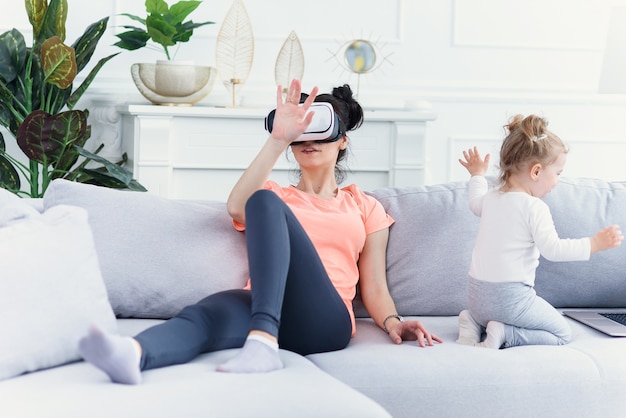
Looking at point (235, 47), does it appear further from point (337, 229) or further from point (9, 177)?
point (337, 229)

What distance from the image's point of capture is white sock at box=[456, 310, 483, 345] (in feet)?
7.15

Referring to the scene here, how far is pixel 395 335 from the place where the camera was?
216 cm

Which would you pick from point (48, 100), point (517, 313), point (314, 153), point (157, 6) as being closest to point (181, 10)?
point (157, 6)

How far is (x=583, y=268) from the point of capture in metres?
2.51

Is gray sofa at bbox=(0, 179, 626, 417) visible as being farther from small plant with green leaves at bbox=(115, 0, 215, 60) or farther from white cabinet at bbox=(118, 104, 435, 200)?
small plant with green leaves at bbox=(115, 0, 215, 60)

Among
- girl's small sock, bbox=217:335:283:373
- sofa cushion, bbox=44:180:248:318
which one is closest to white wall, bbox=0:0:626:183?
sofa cushion, bbox=44:180:248:318

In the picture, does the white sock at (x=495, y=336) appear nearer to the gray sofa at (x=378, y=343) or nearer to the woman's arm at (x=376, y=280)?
the gray sofa at (x=378, y=343)

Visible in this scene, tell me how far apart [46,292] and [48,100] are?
189cm

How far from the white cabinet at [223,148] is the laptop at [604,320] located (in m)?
1.25

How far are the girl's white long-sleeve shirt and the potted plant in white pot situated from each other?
175cm

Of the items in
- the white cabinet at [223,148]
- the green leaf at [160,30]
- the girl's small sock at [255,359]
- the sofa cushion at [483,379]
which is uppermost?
the green leaf at [160,30]

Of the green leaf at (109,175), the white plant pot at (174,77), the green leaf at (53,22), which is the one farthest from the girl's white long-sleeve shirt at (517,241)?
the green leaf at (53,22)

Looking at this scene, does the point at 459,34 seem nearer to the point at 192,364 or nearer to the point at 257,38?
the point at 257,38

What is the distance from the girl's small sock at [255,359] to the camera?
176cm
